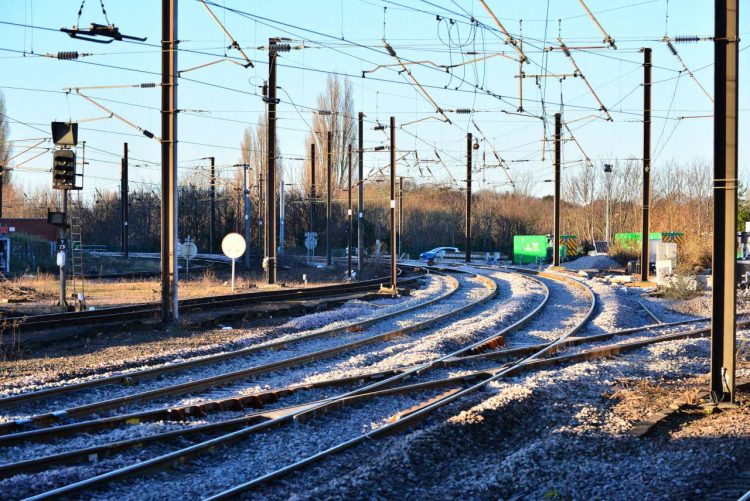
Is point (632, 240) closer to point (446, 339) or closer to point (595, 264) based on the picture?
point (595, 264)

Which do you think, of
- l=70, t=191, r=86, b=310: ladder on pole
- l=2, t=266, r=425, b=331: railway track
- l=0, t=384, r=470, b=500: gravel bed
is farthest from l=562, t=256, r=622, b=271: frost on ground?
l=0, t=384, r=470, b=500: gravel bed

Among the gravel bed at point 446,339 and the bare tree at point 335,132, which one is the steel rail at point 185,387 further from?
the bare tree at point 335,132

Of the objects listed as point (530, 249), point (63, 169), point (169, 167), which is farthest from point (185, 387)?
point (530, 249)

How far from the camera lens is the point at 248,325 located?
19.7 metres

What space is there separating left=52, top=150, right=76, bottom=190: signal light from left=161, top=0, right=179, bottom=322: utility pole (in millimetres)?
3354

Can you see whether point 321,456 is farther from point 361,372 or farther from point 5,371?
point 5,371

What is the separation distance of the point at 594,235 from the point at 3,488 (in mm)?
82617

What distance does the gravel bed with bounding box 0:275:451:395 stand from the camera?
12.2 m

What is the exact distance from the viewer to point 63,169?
68.5 feet

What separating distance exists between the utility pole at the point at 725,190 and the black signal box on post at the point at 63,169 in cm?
1633

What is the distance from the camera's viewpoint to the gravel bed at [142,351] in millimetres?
12188

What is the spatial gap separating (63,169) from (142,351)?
8186 millimetres

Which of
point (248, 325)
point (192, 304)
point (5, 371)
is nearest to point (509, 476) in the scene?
point (5, 371)

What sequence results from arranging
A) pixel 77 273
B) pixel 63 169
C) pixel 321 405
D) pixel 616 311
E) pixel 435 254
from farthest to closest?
pixel 435 254
pixel 77 273
pixel 616 311
pixel 63 169
pixel 321 405
